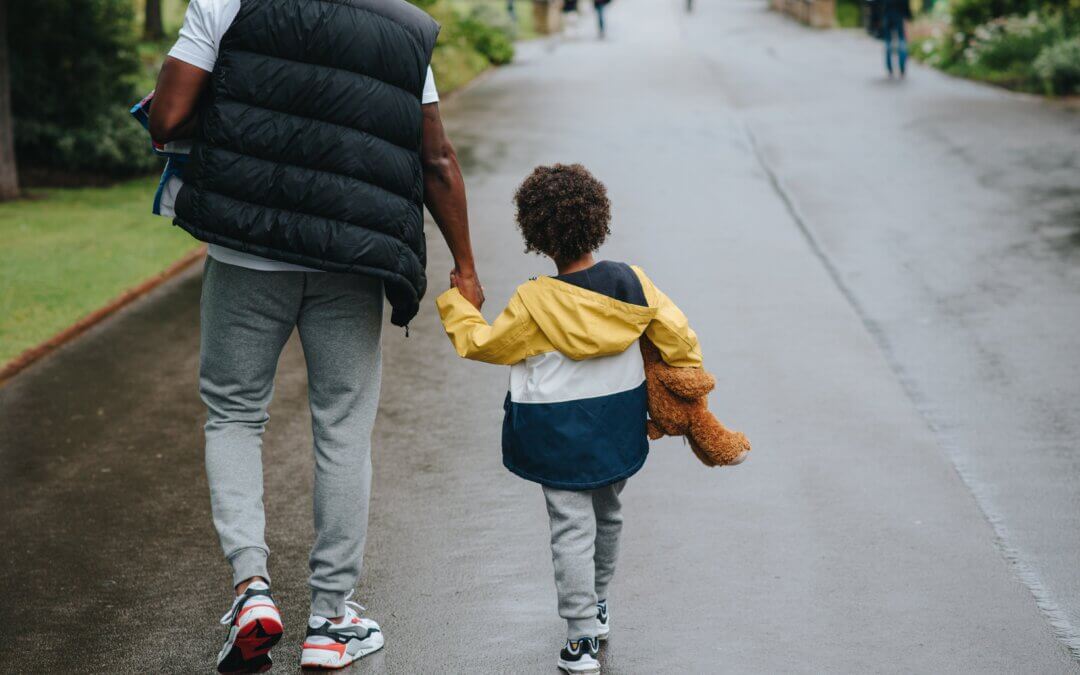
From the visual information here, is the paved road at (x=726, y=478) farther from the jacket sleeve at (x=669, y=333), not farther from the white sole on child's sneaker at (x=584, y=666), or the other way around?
the jacket sleeve at (x=669, y=333)

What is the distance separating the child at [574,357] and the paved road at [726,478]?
1.33ft

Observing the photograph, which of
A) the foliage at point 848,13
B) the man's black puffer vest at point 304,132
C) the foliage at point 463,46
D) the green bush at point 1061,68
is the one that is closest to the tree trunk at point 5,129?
the foliage at point 463,46

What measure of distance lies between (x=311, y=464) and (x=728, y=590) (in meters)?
2.15

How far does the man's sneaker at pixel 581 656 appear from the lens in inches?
147

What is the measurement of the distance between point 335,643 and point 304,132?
1483 millimetres

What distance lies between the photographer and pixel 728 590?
4.30m

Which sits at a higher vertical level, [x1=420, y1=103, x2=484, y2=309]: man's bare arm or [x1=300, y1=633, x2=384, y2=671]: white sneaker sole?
[x1=420, y1=103, x2=484, y2=309]: man's bare arm

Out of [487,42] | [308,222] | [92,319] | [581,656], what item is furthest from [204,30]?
[487,42]

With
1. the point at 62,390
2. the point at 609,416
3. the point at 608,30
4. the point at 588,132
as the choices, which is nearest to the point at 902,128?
the point at 588,132

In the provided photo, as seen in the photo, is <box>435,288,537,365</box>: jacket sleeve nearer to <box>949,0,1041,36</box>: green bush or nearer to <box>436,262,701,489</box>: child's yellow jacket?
<box>436,262,701,489</box>: child's yellow jacket

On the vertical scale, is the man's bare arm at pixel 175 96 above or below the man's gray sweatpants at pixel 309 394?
→ above

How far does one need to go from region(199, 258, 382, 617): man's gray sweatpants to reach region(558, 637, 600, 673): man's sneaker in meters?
0.67

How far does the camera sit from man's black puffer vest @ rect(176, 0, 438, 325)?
3.39 m

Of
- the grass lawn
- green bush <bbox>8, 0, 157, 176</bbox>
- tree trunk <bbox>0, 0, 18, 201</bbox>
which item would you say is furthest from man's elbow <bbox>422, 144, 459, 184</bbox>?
green bush <bbox>8, 0, 157, 176</bbox>
